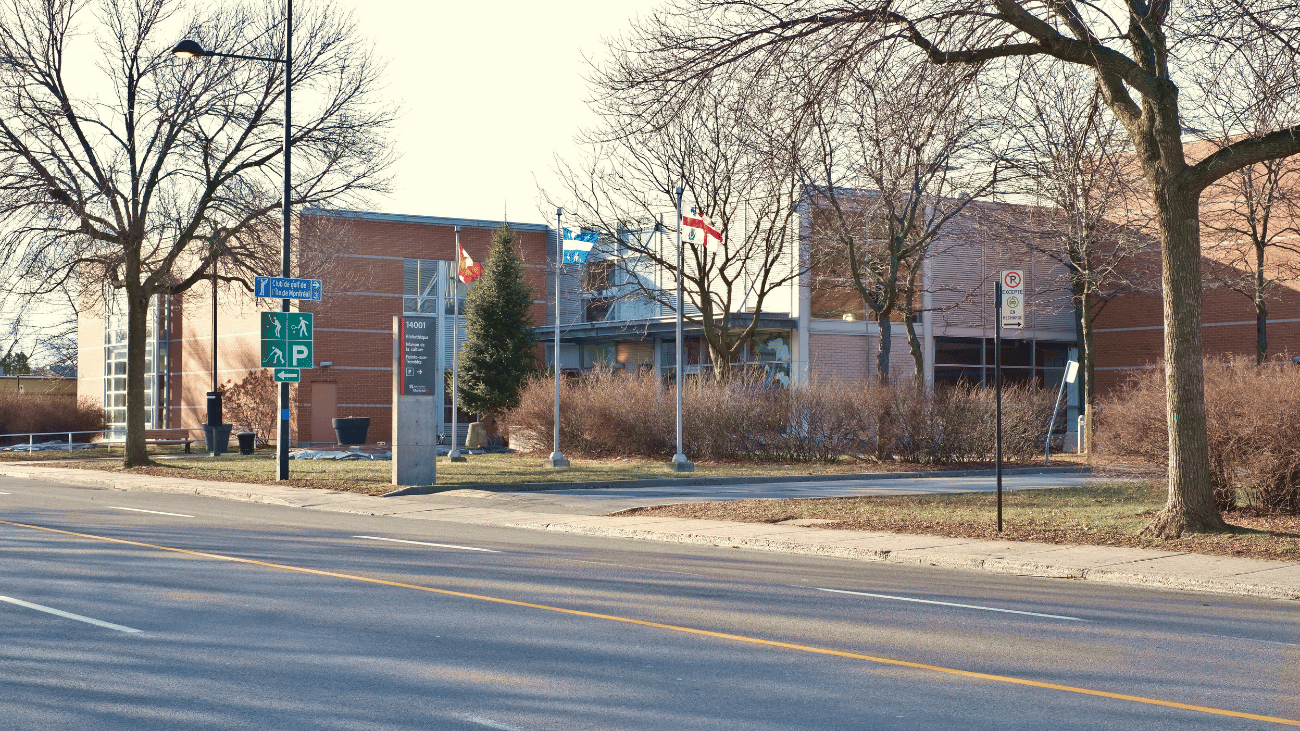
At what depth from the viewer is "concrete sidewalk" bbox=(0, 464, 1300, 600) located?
12.5 meters

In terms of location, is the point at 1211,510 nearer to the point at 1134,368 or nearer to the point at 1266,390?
the point at 1266,390

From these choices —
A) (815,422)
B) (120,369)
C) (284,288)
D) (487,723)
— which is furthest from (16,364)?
(487,723)

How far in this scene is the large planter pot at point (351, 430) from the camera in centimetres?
4312

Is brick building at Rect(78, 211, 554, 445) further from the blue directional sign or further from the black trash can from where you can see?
the blue directional sign

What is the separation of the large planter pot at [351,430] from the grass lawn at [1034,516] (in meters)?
25.3

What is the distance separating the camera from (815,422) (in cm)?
3145

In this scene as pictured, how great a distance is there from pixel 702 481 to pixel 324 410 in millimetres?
28187

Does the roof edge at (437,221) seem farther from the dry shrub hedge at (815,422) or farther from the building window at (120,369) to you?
the dry shrub hedge at (815,422)

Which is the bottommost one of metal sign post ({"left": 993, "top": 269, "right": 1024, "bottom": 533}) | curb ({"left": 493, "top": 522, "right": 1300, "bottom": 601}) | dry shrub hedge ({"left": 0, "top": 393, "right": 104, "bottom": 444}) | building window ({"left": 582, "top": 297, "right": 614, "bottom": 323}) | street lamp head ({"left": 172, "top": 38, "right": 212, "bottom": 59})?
curb ({"left": 493, "top": 522, "right": 1300, "bottom": 601})

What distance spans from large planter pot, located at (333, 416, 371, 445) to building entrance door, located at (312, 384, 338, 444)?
20.5 feet

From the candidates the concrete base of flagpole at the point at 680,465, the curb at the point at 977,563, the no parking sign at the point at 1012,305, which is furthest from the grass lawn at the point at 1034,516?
the concrete base of flagpole at the point at 680,465

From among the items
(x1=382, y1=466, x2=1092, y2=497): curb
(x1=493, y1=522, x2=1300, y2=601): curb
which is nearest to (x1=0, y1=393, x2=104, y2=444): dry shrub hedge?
(x1=382, y1=466, x2=1092, y2=497): curb

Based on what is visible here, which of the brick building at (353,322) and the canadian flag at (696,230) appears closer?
the canadian flag at (696,230)

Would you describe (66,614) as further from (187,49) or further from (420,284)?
(420,284)
